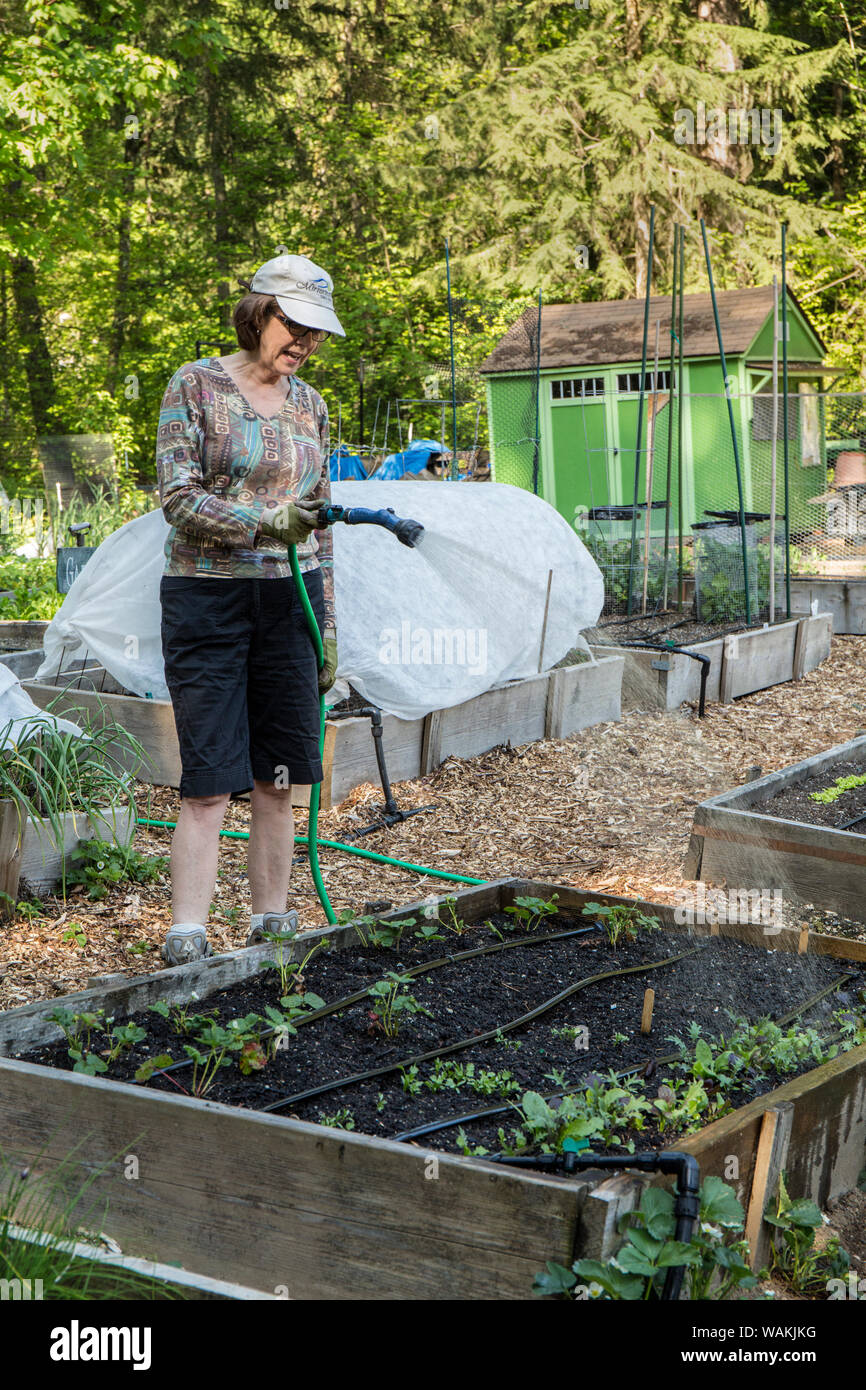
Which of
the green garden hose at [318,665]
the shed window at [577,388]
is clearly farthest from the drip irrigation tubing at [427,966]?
the shed window at [577,388]

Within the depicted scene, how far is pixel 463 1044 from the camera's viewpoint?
229cm

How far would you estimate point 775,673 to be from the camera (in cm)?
744

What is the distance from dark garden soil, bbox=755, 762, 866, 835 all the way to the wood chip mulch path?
0.20 m

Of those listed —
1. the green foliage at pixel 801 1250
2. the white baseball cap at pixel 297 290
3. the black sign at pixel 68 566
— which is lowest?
the green foliage at pixel 801 1250

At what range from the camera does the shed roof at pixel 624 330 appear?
584 inches

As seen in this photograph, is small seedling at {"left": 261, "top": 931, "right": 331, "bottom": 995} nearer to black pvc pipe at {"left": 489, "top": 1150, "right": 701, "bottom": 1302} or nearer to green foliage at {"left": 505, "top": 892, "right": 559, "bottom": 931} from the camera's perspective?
green foliage at {"left": 505, "top": 892, "right": 559, "bottom": 931}

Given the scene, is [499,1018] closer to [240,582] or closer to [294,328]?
[240,582]

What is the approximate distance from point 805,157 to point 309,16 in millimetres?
8029

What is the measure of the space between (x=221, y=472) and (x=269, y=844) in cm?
90

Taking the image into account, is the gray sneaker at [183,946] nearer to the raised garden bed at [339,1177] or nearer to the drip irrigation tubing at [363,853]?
the raised garden bed at [339,1177]

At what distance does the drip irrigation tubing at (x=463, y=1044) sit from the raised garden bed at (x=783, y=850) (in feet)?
2.95

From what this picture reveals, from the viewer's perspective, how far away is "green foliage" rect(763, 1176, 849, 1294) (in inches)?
74.2

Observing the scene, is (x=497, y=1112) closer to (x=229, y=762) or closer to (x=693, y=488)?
(x=229, y=762)
